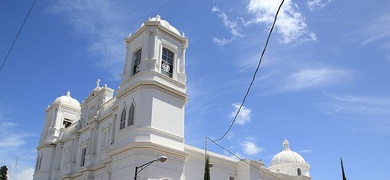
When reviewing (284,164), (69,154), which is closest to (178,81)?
(69,154)

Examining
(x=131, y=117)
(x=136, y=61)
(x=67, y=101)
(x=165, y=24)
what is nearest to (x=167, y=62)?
(x=136, y=61)

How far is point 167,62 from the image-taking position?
31.5 meters

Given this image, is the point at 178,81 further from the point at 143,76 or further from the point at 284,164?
the point at 284,164

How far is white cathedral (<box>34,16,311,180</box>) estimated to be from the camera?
27125mm

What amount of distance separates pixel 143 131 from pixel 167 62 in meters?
7.06

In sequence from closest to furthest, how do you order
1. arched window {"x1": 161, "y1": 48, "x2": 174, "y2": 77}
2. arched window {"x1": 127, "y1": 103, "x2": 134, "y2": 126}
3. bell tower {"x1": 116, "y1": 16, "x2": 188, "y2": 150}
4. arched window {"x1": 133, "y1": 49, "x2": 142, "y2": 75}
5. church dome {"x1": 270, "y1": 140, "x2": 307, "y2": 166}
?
bell tower {"x1": 116, "y1": 16, "x2": 188, "y2": 150} < arched window {"x1": 127, "y1": 103, "x2": 134, "y2": 126} < arched window {"x1": 161, "y1": 48, "x2": 174, "y2": 77} < arched window {"x1": 133, "y1": 49, "x2": 142, "y2": 75} < church dome {"x1": 270, "y1": 140, "x2": 307, "y2": 166}

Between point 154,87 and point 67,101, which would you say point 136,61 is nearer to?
point 154,87

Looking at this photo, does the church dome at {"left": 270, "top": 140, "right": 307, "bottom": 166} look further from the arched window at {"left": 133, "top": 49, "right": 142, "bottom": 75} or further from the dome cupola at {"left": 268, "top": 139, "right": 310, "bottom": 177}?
the arched window at {"left": 133, "top": 49, "right": 142, "bottom": 75}

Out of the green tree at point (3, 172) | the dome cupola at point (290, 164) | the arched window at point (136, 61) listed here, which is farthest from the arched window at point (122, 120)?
the dome cupola at point (290, 164)

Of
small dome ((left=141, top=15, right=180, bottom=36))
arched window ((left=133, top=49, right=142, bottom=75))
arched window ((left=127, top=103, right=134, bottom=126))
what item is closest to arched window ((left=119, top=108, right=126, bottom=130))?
arched window ((left=127, top=103, right=134, bottom=126))

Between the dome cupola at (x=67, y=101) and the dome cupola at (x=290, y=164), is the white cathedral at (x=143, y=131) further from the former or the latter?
the dome cupola at (x=290, y=164)

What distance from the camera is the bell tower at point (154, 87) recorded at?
27.8 meters

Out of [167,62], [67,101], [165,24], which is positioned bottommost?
[167,62]

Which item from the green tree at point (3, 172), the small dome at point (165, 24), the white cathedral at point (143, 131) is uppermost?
the small dome at point (165, 24)
